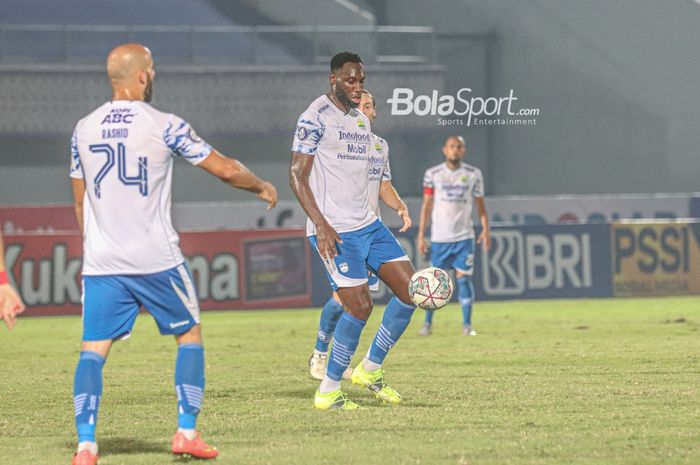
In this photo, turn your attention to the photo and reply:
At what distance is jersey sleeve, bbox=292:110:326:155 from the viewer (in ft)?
24.9

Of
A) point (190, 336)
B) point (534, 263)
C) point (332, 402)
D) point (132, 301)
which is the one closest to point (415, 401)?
point (332, 402)

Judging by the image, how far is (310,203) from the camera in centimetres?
742

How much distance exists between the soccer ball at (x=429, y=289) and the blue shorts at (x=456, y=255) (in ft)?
18.7

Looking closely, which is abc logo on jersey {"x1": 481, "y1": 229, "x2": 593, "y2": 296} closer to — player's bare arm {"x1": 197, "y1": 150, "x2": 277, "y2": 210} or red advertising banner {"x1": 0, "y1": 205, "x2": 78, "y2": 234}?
red advertising banner {"x1": 0, "y1": 205, "x2": 78, "y2": 234}

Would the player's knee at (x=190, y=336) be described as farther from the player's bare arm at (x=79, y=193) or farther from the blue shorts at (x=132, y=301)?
the player's bare arm at (x=79, y=193)

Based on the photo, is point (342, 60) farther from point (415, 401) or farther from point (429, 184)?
point (429, 184)

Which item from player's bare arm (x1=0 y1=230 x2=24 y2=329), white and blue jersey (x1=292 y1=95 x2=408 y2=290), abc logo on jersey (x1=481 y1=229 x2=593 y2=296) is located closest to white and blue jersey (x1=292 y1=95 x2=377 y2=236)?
white and blue jersey (x1=292 y1=95 x2=408 y2=290)

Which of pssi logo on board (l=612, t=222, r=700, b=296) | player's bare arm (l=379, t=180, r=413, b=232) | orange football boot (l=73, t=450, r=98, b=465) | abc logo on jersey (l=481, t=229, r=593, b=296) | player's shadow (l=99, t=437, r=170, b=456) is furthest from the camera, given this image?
pssi logo on board (l=612, t=222, r=700, b=296)

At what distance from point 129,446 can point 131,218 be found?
4.17 feet

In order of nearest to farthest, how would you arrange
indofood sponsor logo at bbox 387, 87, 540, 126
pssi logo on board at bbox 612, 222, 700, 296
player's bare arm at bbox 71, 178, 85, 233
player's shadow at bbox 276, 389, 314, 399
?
player's bare arm at bbox 71, 178, 85, 233, player's shadow at bbox 276, 389, 314, 399, pssi logo on board at bbox 612, 222, 700, 296, indofood sponsor logo at bbox 387, 87, 540, 126

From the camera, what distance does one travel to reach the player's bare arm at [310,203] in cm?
735

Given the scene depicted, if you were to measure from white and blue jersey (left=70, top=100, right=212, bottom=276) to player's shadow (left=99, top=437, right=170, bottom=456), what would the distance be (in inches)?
36.6

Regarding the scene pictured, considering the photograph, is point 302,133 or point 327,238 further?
point 302,133

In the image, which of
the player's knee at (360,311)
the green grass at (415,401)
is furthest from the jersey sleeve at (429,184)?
the player's knee at (360,311)
